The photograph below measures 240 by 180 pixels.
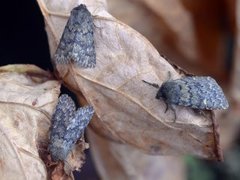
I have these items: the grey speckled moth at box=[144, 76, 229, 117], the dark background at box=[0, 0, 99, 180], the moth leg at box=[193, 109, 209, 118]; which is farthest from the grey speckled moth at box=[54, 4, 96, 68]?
the dark background at box=[0, 0, 99, 180]

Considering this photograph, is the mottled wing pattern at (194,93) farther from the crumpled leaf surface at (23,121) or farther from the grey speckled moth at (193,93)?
the crumpled leaf surface at (23,121)

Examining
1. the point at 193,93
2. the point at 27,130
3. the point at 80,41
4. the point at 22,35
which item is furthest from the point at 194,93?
the point at 22,35

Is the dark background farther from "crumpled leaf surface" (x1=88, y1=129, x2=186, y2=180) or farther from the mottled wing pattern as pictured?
the mottled wing pattern

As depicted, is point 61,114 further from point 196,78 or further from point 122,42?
point 196,78

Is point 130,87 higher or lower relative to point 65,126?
higher

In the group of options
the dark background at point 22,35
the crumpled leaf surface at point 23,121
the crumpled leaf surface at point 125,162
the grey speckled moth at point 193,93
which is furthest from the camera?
the dark background at point 22,35

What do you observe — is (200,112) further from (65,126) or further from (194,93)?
(65,126)

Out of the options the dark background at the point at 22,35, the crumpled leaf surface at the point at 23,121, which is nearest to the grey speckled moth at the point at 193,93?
the crumpled leaf surface at the point at 23,121
